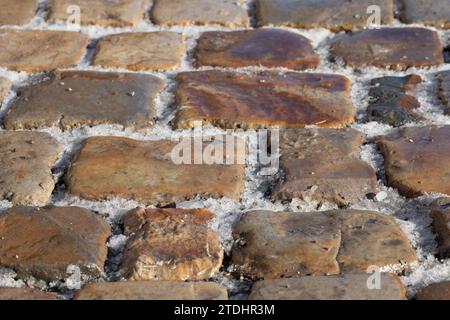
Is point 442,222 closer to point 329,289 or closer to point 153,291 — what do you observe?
point 329,289

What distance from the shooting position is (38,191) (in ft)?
6.80

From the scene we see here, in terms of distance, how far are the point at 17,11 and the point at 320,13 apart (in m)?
1.01

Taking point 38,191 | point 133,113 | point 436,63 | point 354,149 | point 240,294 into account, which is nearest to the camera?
point 240,294

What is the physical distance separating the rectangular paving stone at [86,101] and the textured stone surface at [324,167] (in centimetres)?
39

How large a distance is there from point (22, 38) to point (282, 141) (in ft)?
3.30

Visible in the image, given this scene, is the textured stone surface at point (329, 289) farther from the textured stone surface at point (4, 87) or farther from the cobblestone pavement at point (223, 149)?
the textured stone surface at point (4, 87)

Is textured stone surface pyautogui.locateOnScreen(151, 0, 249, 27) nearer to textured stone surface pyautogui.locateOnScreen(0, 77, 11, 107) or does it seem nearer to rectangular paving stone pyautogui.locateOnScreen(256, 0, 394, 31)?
rectangular paving stone pyautogui.locateOnScreen(256, 0, 394, 31)

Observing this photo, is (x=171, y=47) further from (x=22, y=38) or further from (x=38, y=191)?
(x=38, y=191)

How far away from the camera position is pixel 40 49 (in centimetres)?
274

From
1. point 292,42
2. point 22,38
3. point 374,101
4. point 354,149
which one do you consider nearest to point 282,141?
point 354,149

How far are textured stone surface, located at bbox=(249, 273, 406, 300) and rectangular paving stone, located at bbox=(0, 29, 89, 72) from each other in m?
1.19

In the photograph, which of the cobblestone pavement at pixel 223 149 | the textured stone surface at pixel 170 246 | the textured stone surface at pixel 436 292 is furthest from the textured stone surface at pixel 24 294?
the textured stone surface at pixel 436 292

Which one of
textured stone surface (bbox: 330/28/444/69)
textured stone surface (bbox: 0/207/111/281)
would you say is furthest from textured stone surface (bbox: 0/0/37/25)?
textured stone surface (bbox: 0/207/111/281)

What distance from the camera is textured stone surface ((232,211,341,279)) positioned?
5.96ft
